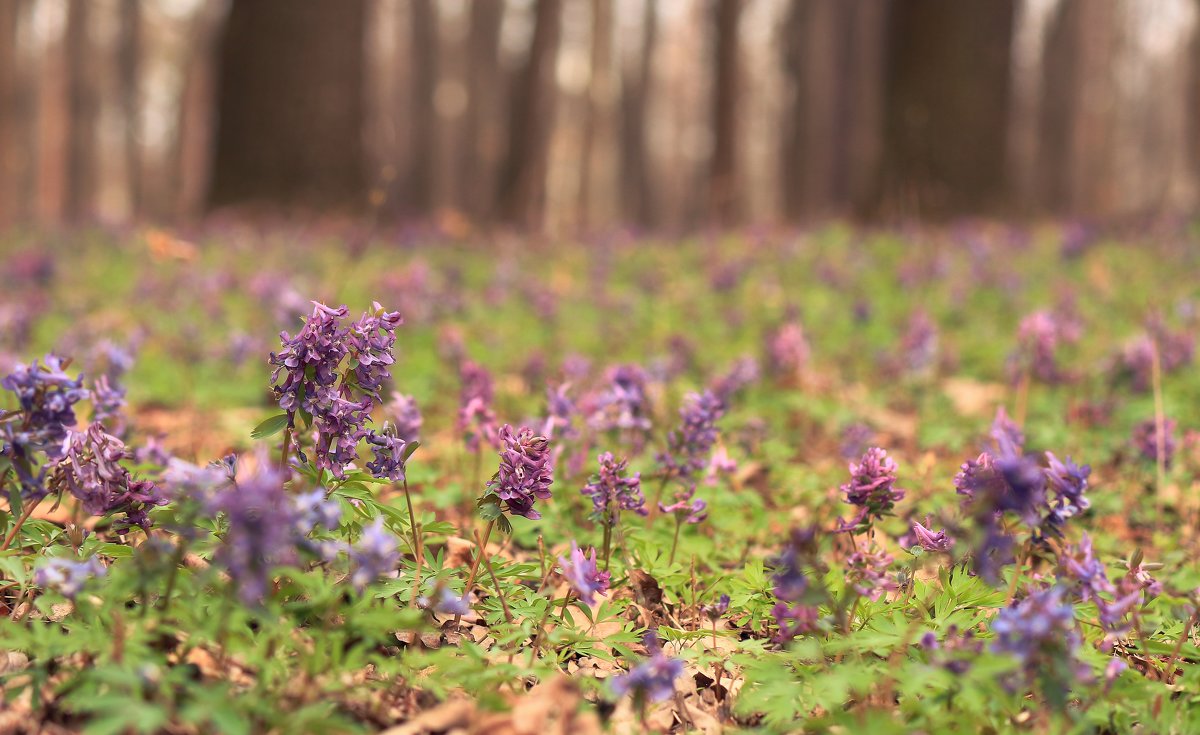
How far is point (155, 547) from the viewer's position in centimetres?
164

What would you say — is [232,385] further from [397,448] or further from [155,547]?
[155,547]

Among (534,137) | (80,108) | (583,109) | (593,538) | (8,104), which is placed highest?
(80,108)

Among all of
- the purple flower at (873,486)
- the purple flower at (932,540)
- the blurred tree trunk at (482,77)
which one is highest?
the blurred tree trunk at (482,77)

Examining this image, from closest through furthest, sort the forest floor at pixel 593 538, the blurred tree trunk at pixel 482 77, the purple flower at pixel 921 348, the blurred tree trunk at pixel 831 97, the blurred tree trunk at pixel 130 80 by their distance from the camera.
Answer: the forest floor at pixel 593 538, the purple flower at pixel 921 348, the blurred tree trunk at pixel 831 97, the blurred tree trunk at pixel 482 77, the blurred tree trunk at pixel 130 80

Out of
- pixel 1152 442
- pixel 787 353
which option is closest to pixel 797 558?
pixel 1152 442

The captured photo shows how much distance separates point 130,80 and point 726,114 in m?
32.9

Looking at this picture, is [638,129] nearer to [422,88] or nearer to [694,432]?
[422,88]

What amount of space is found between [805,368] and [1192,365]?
1.98m

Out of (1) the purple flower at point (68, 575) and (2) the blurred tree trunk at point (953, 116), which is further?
(2) the blurred tree trunk at point (953, 116)

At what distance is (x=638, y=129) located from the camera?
1603 inches

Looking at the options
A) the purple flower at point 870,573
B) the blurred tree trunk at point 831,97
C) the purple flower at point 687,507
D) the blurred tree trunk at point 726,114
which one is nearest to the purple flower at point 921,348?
the purple flower at point 687,507

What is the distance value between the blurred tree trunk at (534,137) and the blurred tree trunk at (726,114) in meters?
2.79

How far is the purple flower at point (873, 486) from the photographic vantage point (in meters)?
2.19

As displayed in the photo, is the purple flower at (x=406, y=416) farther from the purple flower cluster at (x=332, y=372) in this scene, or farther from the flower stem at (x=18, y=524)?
the flower stem at (x=18, y=524)
